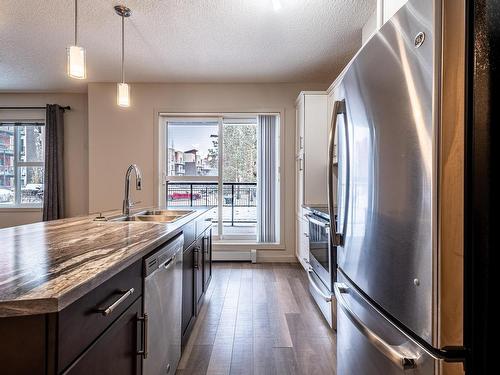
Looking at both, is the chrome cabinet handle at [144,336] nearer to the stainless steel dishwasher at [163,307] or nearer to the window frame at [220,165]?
the stainless steel dishwasher at [163,307]

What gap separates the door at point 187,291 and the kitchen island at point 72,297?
1.72 feet

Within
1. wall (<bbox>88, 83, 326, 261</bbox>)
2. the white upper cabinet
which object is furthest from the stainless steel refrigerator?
wall (<bbox>88, 83, 326, 261</bbox>)

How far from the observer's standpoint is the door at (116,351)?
0.80 meters

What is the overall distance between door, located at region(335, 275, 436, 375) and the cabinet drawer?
818 mm

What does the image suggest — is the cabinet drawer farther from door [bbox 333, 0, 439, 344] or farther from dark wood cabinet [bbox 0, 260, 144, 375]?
door [bbox 333, 0, 439, 344]

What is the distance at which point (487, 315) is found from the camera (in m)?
0.64

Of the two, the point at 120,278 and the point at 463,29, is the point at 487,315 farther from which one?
the point at 120,278

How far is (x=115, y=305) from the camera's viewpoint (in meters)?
0.93

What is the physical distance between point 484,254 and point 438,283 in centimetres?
11

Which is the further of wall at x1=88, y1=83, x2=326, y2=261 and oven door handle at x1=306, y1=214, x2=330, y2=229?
wall at x1=88, y1=83, x2=326, y2=261

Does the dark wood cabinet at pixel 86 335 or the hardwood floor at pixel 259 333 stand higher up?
the dark wood cabinet at pixel 86 335

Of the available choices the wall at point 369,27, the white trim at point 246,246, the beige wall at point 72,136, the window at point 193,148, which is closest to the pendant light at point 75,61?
the wall at point 369,27

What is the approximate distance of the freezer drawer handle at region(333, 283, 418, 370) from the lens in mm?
774

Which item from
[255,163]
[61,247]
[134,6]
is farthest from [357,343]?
[255,163]
